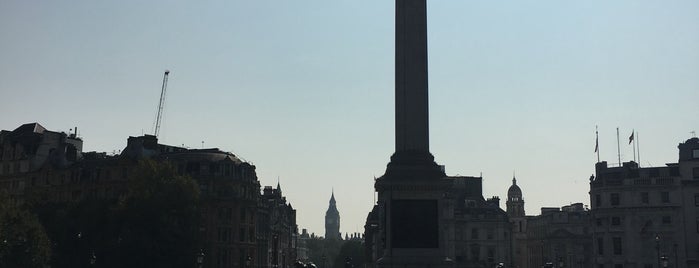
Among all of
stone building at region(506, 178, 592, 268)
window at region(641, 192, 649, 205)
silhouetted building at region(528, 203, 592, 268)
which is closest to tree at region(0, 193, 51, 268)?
window at region(641, 192, 649, 205)

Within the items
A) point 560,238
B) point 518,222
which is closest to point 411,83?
point 560,238

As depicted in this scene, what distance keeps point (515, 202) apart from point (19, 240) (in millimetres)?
144285

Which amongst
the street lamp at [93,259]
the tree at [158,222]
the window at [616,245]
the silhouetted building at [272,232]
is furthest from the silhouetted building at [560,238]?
the street lamp at [93,259]

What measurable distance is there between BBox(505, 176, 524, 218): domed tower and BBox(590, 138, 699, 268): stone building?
269 ft

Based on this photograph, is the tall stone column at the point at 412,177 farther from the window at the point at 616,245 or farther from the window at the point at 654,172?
the window at the point at 654,172

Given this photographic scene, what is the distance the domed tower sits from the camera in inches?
7525

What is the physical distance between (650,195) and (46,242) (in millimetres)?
72226

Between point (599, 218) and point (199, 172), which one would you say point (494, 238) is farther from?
point (199, 172)

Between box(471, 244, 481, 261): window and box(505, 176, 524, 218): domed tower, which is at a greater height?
box(505, 176, 524, 218): domed tower

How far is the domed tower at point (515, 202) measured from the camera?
19112 cm

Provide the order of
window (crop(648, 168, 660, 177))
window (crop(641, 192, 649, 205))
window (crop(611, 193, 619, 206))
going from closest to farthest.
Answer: window (crop(641, 192, 649, 205)), window (crop(648, 168, 660, 177)), window (crop(611, 193, 619, 206))

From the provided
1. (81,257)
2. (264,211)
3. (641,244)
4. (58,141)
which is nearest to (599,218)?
(641,244)

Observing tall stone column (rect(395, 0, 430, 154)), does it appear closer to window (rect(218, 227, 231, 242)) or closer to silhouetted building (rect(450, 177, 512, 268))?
window (rect(218, 227, 231, 242))

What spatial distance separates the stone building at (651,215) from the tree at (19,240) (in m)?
69.7
